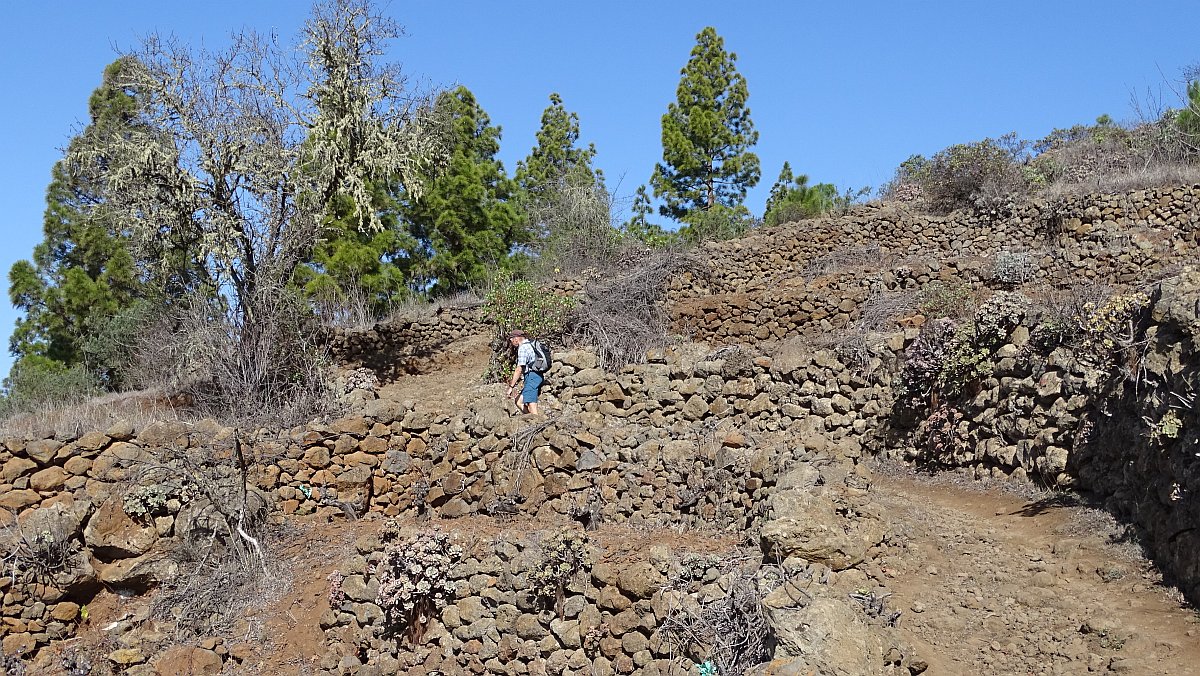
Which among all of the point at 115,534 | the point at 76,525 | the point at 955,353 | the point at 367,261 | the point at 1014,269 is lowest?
the point at 115,534

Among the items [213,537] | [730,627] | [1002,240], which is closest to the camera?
[730,627]

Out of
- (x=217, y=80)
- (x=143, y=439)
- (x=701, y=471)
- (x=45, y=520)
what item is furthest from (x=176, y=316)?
(x=701, y=471)

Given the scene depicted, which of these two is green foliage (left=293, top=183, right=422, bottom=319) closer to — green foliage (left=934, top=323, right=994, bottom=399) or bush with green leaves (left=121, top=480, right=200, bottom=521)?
bush with green leaves (left=121, top=480, right=200, bottom=521)

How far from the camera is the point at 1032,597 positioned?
18.2ft

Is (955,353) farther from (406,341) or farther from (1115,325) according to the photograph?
(406,341)

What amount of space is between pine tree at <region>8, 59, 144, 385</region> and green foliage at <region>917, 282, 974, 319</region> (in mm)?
16151

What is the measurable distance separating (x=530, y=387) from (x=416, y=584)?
11.5ft

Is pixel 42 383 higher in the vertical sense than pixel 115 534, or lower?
higher

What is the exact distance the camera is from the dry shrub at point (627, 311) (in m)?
12.9

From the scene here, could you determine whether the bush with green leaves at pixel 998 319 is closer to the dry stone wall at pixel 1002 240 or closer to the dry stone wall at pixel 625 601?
the dry stone wall at pixel 625 601

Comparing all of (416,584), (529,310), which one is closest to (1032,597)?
(416,584)

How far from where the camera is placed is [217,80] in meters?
13.4

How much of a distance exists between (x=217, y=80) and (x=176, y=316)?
3762 millimetres

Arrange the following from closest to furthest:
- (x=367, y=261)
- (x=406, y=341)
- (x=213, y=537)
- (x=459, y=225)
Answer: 1. (x=213, y=537)
2. (x=406, y=341)
3. (x=367, y=261)
4. (x=459, y=225)
